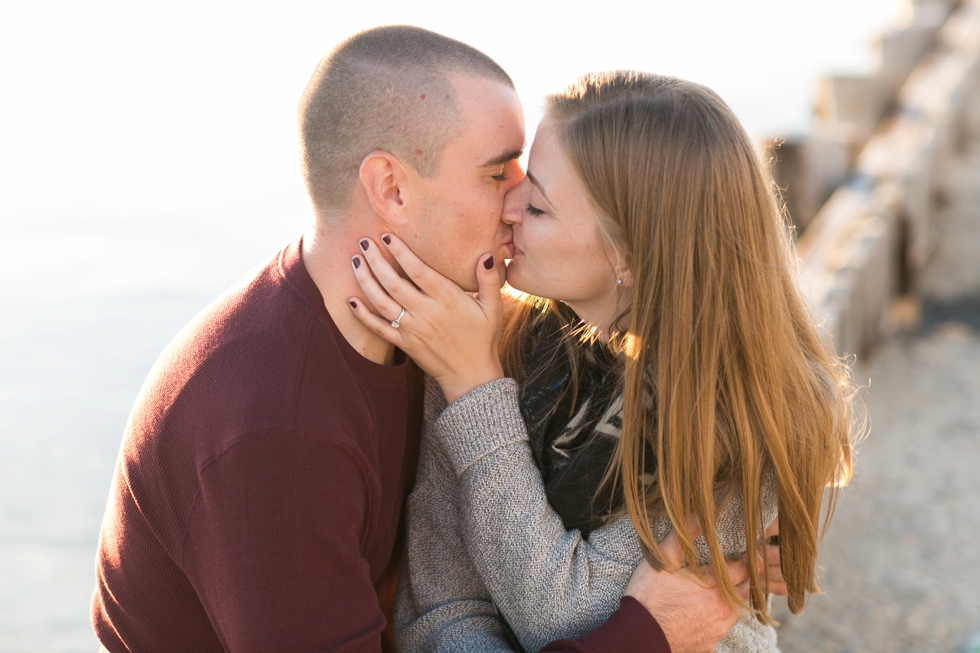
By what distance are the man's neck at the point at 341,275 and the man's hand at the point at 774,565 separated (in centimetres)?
110

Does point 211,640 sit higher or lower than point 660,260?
lower

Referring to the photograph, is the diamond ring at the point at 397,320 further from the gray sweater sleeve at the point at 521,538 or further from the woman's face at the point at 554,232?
the woman's face at the point at 554,232

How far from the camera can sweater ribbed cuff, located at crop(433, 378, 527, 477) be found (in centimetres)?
232

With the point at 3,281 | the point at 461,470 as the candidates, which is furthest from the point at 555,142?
the point at 3,281

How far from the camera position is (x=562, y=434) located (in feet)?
8.07

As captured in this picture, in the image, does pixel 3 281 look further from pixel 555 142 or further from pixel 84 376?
pixel 555 142

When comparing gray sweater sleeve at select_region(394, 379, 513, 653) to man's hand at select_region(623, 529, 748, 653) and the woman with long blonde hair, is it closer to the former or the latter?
the woman with long blonde hair

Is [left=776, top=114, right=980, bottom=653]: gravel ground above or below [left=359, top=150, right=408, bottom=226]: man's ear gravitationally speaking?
below

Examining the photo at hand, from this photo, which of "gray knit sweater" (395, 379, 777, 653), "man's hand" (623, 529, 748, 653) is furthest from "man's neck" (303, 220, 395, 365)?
"man's hand" (623, 529, 748, 653)

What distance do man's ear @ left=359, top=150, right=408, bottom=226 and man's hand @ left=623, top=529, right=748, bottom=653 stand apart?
3.40 ft

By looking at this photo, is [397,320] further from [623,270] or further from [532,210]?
[623,270]

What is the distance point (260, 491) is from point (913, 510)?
11.3 ft

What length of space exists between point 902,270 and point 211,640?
5175 mm

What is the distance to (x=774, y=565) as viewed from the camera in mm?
2482
